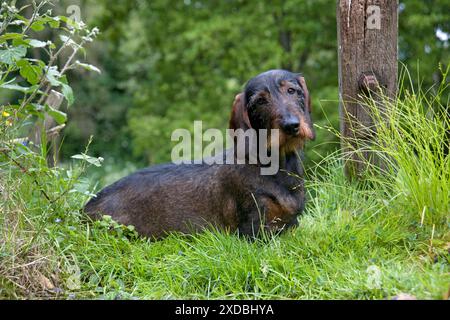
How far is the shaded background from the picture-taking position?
11.1 metres

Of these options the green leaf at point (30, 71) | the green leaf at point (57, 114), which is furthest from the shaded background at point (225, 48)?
the green leaf at point (30, 71)

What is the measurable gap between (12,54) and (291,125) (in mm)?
2015

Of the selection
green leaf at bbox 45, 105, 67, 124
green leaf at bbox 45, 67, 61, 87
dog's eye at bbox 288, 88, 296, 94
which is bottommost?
green leaf at bbox 45, 105, 67, 124

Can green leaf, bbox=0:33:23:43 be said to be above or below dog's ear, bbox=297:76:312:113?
above

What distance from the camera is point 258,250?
171 inches

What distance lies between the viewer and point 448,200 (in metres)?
4.25

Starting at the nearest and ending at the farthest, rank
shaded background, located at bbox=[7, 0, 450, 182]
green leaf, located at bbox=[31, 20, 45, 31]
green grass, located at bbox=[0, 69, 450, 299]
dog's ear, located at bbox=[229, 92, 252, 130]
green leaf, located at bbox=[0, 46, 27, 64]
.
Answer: green grass, located at bbox=[0, 69, 450, 299]
green leaf, located at bbox=[0, 46, 27, 64]
green leaf, located at bbox=[31, 20, 45, 31]
dog's ear, located at bbox=[229, 92, 252, 130]
shaded background, located at bbox=[7, 0, 450, 182]

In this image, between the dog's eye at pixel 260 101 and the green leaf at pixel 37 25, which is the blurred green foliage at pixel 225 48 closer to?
the dog's eye at pixel 260 101

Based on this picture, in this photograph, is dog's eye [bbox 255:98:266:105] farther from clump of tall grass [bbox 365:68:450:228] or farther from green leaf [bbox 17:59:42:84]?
green leaf [bbox 17:59:42:84]

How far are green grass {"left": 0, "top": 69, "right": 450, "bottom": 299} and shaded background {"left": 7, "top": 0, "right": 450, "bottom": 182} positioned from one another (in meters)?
5.88

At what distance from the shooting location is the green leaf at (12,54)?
13.6 ft

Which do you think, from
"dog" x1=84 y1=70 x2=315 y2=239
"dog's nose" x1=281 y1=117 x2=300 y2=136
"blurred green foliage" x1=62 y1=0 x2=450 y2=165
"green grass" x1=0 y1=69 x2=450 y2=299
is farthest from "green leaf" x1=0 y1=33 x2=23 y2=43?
"blurred green foliage" x1=62 y1=0 x2=450 y2=165

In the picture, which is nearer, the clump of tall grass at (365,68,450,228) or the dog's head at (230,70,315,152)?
the clump of tall grass at (365,68,450,228)

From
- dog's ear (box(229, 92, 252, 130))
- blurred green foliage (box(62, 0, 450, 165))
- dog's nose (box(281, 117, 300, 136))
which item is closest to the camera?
dog's nose (box(281, 117, 300, 136))
